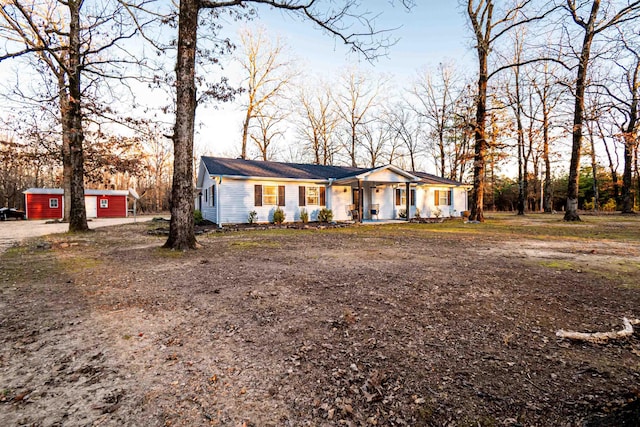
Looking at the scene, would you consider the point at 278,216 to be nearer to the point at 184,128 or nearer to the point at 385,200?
the point at 385,200

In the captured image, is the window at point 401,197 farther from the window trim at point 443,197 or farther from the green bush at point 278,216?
the green bush at point 278,216

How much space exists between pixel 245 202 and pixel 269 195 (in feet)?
4.77

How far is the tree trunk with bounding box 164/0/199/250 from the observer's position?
7.78 m

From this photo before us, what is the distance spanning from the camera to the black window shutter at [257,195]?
53.2 feet

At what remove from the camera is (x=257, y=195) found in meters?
16.3

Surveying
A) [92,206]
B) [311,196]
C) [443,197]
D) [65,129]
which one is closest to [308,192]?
[311,196]

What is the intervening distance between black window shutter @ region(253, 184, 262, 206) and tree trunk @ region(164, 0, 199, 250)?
8.17 meters

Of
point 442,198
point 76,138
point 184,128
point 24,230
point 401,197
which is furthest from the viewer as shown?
point 442,198

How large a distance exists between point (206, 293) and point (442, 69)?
34.1 meters

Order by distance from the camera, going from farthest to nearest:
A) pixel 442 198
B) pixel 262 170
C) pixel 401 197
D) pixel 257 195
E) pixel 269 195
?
pixel 442 198, pixel 401 197, pixel 262 170, pixel 269 195, pixel 257 195

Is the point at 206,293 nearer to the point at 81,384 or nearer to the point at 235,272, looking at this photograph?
the point at 235,272

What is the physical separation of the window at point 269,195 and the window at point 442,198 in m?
12.6

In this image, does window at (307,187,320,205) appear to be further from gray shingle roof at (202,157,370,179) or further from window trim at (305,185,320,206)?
gray shingle roof at (202,157,370,179)

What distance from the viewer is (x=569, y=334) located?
2922 millimetres
